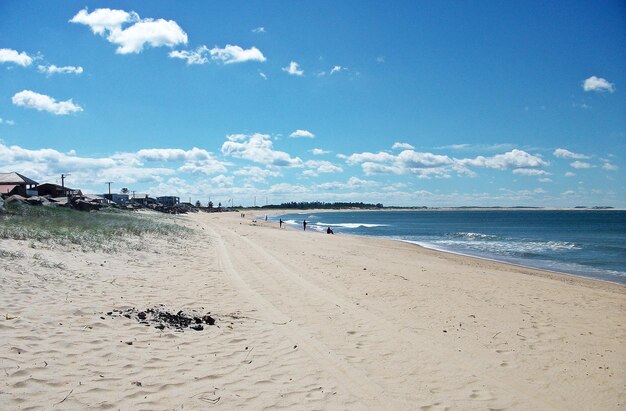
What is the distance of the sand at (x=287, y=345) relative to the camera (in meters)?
4.49

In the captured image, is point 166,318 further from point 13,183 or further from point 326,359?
point 13,183

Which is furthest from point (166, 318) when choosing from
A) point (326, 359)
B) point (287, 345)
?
point (326, 359)

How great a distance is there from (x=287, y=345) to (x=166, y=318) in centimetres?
217

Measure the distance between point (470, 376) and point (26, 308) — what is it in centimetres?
647

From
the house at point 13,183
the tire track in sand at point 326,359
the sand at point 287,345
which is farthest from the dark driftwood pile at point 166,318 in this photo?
the house at point 13,183

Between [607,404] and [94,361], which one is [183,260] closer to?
[94,361]

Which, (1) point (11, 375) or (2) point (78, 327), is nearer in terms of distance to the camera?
(1) point (11, 375)

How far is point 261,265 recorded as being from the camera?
14.4 metres

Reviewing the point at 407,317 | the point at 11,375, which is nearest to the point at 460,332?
the point at 407,317

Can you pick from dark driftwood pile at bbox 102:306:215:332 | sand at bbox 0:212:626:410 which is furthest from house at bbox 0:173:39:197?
dark driftwood pile at bbox 102:306:215:332

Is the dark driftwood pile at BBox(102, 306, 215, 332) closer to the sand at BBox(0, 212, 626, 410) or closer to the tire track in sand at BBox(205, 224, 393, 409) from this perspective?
the sand at BBox(0, 212, 626, 410)

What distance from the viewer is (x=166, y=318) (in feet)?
22.5

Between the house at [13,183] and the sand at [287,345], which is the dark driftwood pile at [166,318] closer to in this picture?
the sand at [287,345]

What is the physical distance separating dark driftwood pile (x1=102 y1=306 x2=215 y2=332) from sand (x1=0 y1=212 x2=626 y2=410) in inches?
7.1
